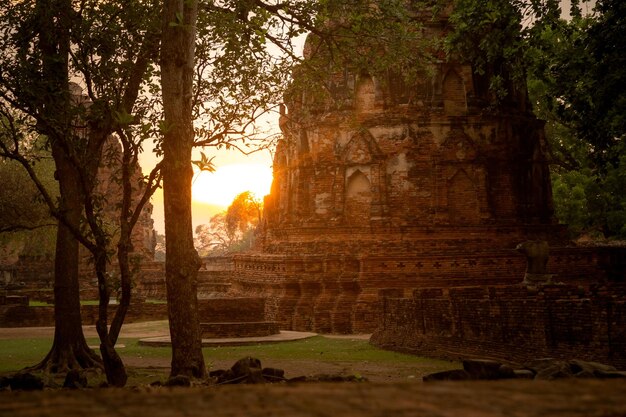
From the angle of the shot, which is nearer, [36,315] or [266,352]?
[266,352]

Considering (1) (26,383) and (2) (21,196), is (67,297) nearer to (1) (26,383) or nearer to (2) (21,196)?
(1) (26,383)

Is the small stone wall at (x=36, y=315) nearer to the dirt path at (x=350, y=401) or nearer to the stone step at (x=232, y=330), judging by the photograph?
the stone step at (x=232, y=330)

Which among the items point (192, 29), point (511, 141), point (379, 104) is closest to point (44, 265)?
point (379, 104)

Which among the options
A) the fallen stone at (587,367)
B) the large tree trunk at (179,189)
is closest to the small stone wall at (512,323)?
the fallen stone at (587,367)

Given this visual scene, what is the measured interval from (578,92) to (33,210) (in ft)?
74.4

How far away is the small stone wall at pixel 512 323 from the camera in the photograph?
27.4 feet

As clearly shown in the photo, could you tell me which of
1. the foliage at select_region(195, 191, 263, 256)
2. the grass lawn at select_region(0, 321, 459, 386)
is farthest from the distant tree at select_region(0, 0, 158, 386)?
the foliage at select_region(195, 191, 263, 256)

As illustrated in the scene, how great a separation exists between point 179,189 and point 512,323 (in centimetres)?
529

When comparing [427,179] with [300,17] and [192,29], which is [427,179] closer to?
[300,17]

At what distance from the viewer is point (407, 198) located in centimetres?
2205

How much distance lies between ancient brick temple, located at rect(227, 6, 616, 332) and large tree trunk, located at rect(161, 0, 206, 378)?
11849 millimetres

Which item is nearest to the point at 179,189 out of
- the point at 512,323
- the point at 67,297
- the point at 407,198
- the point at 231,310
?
the point at 67,297

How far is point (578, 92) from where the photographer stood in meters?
14.3

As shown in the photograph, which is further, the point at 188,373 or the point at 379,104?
the point at 379,104
